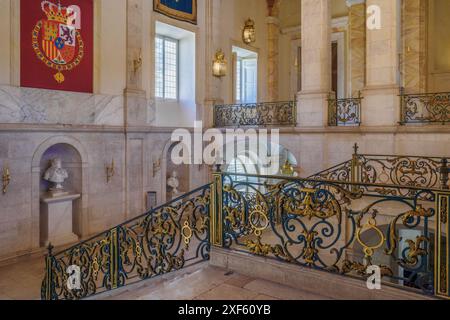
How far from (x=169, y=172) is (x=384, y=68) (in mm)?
7171

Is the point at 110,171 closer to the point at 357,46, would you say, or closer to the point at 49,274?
the point at 49,274

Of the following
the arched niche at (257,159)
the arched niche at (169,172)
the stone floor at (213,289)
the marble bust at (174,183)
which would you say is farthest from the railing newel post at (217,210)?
the arched niche at (257,159)

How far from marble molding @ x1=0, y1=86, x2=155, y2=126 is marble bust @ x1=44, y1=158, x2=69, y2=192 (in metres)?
1.03

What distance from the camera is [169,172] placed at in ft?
41.0

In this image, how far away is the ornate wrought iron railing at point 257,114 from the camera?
10.6 metres

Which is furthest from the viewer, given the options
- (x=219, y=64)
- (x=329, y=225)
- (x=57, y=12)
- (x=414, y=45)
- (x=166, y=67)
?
(x=219, y=64)

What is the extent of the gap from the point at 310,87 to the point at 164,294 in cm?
760

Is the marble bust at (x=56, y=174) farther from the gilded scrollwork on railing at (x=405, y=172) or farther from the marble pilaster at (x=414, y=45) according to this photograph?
the marble pilaster at (x=414, y=45)

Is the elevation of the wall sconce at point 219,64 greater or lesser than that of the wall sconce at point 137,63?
greater

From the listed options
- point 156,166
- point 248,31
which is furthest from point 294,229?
point 248,31

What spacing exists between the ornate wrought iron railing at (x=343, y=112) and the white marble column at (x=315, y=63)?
0.18m

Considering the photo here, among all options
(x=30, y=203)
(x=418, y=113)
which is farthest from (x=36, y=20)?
(x=418, y=113)

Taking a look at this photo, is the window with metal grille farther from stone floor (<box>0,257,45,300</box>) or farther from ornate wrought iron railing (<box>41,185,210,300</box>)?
ornate wrought iron railing (<box>41,185,210,300</box>)

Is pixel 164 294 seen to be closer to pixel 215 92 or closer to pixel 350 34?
pixel 215 92
